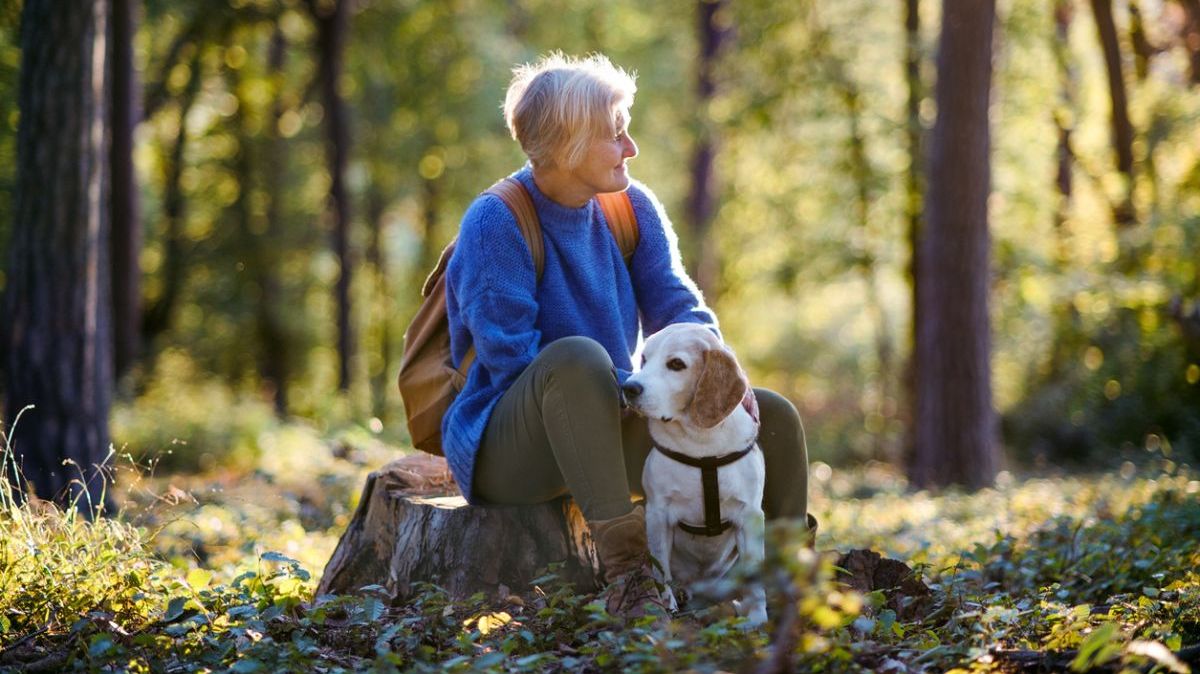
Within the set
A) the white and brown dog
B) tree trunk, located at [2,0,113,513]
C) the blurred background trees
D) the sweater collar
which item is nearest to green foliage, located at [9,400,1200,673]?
the white and brown dog

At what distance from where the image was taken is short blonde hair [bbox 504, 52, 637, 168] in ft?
13.8

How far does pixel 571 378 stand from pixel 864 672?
53.7 inches

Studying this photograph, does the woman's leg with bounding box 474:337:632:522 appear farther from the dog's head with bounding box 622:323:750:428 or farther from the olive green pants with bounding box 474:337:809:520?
the dog's head with bounding box 622:323:750:428

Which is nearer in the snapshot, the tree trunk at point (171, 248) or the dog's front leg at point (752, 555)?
the dog's front leg at point (752, 555)

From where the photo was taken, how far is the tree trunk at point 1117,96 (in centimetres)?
1545

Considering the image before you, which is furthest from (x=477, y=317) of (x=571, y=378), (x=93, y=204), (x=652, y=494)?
(x=93, y=204)

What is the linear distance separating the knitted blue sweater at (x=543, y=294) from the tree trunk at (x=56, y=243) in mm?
3440

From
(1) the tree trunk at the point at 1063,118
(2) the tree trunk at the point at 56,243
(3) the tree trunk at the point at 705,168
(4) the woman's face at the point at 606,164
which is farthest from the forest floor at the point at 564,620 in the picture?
(3) the tree trunk at the point at 705,168

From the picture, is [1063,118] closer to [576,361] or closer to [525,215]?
[525,215]

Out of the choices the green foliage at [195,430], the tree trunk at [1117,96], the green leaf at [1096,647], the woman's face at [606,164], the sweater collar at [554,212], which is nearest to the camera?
the green leaf at [1096,647]

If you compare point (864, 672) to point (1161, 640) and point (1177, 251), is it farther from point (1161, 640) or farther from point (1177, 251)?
point (1177, 251)

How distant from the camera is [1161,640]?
10.8 ft

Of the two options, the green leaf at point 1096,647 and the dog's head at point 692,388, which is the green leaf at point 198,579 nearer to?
the dog's head at point 692,388

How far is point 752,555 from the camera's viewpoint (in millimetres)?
3996
